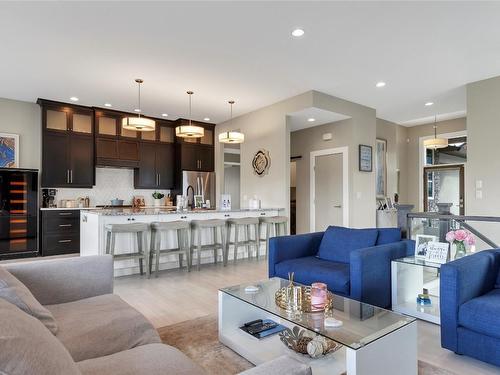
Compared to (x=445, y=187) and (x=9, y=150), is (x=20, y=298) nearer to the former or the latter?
(x=9, y=150)

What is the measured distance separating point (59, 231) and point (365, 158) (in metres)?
5.97

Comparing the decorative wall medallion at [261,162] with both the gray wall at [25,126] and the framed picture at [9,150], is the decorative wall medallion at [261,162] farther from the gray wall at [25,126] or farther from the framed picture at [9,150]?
the framed picture at [9,150]

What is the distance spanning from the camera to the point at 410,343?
1.77m

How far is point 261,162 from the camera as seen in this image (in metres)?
6.48

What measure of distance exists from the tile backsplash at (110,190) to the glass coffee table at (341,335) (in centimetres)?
540

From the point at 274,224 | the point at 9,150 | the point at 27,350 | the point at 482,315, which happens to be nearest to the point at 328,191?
the point at 274,224

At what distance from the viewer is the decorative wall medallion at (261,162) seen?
6.32 m

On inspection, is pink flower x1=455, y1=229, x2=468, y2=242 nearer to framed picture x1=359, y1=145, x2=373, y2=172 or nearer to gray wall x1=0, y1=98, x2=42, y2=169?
framed picture x1=359, y1=145, x2=373, y2=172

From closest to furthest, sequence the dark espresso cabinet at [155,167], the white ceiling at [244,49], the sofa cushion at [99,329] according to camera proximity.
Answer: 1. the sofa cushion at [99,329]
2. the white ceiling at [244,49]
3. the dark espresso cabinet at [155,167]

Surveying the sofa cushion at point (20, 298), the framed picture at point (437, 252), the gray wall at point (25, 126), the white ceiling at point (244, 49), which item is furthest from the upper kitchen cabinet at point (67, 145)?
the framed picture at point (437, 252)

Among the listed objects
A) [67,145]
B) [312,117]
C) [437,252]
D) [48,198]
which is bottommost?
[437,252]

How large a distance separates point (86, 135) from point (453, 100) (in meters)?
7.08

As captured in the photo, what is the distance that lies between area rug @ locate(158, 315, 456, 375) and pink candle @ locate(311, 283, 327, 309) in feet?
1.88

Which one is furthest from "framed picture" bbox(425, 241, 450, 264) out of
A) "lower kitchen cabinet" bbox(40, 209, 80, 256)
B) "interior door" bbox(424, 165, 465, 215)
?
"lower kitchen cabinet" bbox(40, 209, 80, 256)
